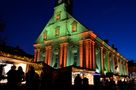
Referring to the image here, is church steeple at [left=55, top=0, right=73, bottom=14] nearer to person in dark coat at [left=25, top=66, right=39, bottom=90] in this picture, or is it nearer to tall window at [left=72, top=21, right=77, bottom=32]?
tall window at [left=72, top=21, right=77, bottom=32]

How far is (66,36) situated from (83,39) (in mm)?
4095

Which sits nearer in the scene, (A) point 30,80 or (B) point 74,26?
(A) point 30,80

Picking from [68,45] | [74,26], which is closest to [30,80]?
[68,45]

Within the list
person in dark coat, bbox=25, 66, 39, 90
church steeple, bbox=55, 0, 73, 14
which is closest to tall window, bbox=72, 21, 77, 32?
church steeple, bbox=55, 0, 73, 14

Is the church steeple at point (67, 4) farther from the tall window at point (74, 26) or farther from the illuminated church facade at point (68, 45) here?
the tall window at point (74, 26)

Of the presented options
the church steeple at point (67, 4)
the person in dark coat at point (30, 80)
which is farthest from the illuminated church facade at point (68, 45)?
the person in dark coat at point (30, 80)

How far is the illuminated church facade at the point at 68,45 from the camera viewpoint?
34562 millimetres

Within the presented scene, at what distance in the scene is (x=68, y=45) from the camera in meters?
37.1

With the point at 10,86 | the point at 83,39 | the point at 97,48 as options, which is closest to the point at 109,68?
the point at 97,48

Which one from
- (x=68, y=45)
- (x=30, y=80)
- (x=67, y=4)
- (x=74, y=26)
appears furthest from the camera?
(x=67, y=4)

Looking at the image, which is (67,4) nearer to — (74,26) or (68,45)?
(74,26)

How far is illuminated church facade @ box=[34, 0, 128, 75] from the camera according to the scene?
34562 mm

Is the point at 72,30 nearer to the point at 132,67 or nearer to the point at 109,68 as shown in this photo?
the point at 109,68

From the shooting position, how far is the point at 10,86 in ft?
30.5
